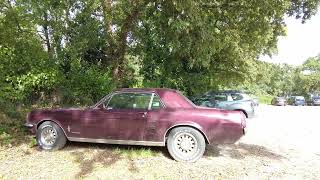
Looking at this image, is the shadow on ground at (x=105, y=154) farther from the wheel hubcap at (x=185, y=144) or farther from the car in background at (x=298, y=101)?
the car in background at (x=298, y=101)

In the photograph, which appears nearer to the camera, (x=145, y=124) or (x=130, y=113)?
(x=145, y=124)

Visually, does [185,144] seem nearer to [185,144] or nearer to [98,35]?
[185,144]

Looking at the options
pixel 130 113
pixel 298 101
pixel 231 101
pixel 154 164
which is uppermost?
pixel 231 101

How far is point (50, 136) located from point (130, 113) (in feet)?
6.64

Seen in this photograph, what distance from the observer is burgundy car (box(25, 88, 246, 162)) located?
739cm

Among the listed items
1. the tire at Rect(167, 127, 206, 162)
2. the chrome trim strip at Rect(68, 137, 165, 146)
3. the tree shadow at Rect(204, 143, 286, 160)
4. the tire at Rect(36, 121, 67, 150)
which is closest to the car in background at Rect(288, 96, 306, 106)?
the tree shadow at Rect(204, 143, 286, 160)

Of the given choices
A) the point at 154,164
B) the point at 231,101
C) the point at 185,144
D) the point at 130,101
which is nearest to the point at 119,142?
the point at 130,101

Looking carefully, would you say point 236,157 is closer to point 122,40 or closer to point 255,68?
point 122,40

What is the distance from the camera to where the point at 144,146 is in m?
8.43

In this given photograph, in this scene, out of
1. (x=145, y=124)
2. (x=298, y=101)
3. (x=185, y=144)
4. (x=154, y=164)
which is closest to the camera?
(x=154, y=164)

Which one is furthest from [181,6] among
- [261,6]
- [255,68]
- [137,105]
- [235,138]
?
[255,68]

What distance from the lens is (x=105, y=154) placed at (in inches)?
306

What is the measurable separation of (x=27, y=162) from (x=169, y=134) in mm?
2949

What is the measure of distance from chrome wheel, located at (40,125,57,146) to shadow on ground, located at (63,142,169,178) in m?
0.36
